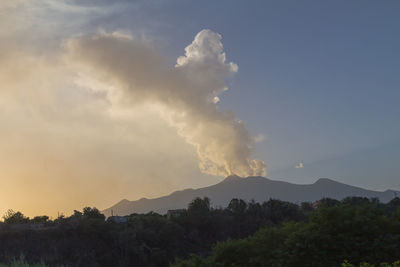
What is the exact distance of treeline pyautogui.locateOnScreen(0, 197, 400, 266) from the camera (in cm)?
2767

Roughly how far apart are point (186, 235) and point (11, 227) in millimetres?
24444

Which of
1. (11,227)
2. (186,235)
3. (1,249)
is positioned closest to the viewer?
(1,249)

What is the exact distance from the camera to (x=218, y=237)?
68.2 metres

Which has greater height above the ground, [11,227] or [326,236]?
[11,227]

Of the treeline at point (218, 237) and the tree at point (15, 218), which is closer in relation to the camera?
the treeline at point (218, 237)

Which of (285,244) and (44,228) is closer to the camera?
(285,244)

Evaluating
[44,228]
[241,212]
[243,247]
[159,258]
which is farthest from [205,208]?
[243,247]

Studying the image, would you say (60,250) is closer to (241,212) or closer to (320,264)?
(241,212)

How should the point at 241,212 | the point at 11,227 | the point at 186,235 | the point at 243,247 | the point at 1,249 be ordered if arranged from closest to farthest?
the point at 243,247 → the point at 1,249 → the point at 11,227 → the point at 186,235 → the point at 241,212

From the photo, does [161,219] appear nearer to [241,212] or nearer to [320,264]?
[241,212]

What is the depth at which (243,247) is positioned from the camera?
96.8ft

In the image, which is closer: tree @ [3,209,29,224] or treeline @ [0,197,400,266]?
treeline @ [0,197,400,266]

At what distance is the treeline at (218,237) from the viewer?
1089 inches

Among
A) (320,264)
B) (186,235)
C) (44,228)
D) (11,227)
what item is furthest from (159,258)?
(320,264)
